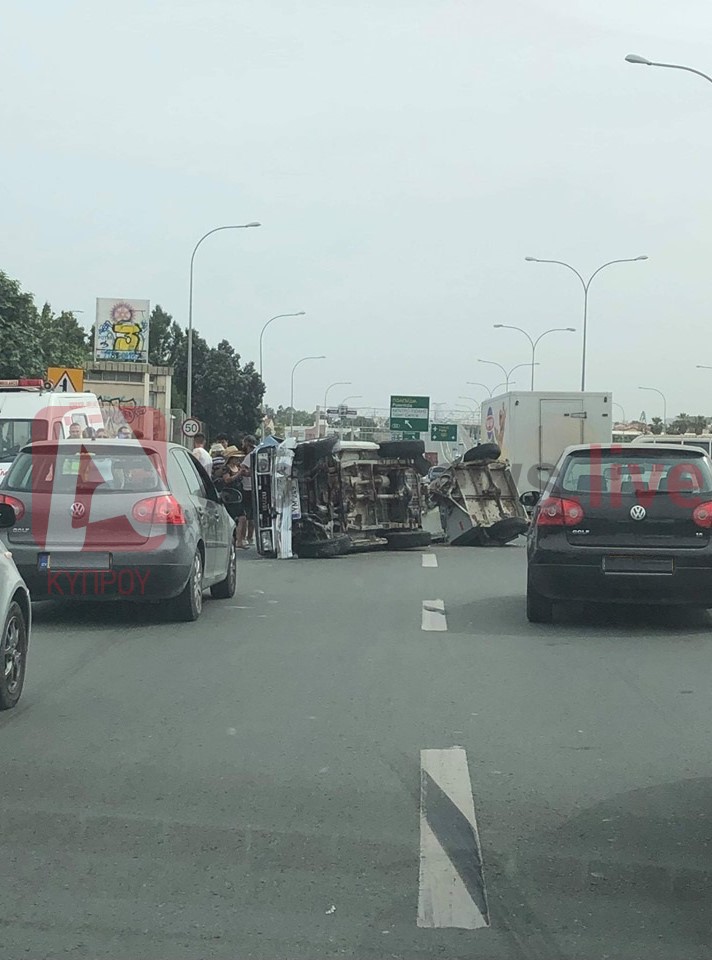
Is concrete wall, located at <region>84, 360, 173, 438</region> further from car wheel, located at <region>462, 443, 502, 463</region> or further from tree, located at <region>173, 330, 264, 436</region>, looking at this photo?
car wheel, located at <region>462, 443, 502, 463</region>

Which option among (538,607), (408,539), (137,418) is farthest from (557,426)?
(137,418)

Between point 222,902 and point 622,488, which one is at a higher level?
point 622,488

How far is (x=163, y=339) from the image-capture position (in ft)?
413

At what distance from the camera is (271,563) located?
18172mm

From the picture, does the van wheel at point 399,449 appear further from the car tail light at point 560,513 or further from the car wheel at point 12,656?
the car wheel at point 12,656

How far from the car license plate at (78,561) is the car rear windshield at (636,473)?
3895 mm

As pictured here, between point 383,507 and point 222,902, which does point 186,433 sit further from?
point 222,902

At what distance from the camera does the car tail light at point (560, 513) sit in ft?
36.2

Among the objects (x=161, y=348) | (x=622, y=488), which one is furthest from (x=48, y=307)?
(x=622, y=488)

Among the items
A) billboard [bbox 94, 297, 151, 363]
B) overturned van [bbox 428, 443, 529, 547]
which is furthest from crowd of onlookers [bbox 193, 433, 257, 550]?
billboard [bbox 94, 297, 151, 363]

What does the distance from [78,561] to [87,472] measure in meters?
0.76

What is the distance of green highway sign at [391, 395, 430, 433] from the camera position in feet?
220

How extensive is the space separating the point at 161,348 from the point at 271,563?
108 metres

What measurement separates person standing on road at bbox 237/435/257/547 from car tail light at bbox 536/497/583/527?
849cm
